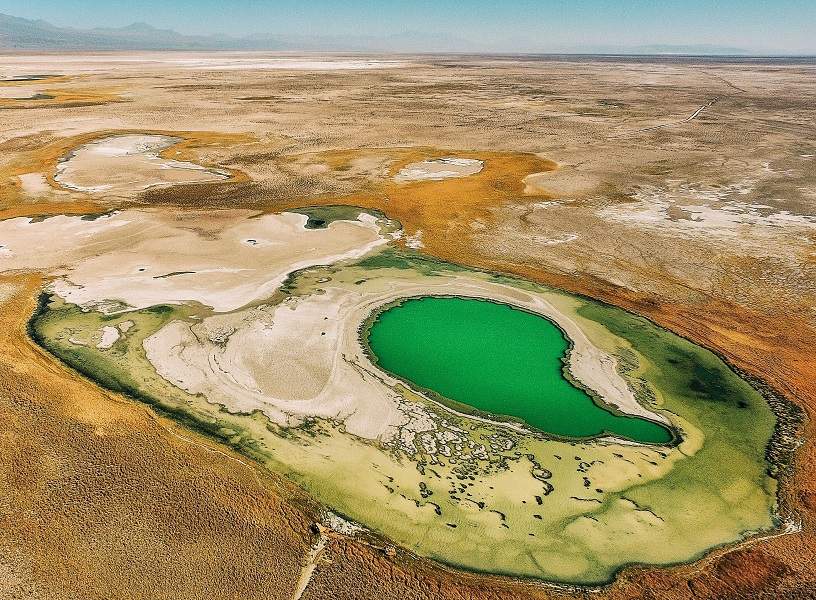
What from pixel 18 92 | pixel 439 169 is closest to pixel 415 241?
pixel 439 169

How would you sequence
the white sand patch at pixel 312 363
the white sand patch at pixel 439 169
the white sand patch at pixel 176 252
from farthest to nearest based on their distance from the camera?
1. the white sand patch at pixel 439 169
2. the white sand patch at pixel 176 252
3. the white sand patch at pixel 312 363

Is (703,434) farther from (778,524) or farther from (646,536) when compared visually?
(646,536)

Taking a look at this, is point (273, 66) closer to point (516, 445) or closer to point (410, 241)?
point (410, 241)

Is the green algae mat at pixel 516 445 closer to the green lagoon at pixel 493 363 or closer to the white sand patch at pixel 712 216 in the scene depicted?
the green lagoon at pixel 493 363

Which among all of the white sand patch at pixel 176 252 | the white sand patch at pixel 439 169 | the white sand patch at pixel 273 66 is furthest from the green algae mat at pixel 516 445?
the white sand patch at pixel 273 66

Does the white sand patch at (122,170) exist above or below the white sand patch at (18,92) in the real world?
below

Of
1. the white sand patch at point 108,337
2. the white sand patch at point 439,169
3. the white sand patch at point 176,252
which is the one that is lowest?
the white sand patch at point 108,337
